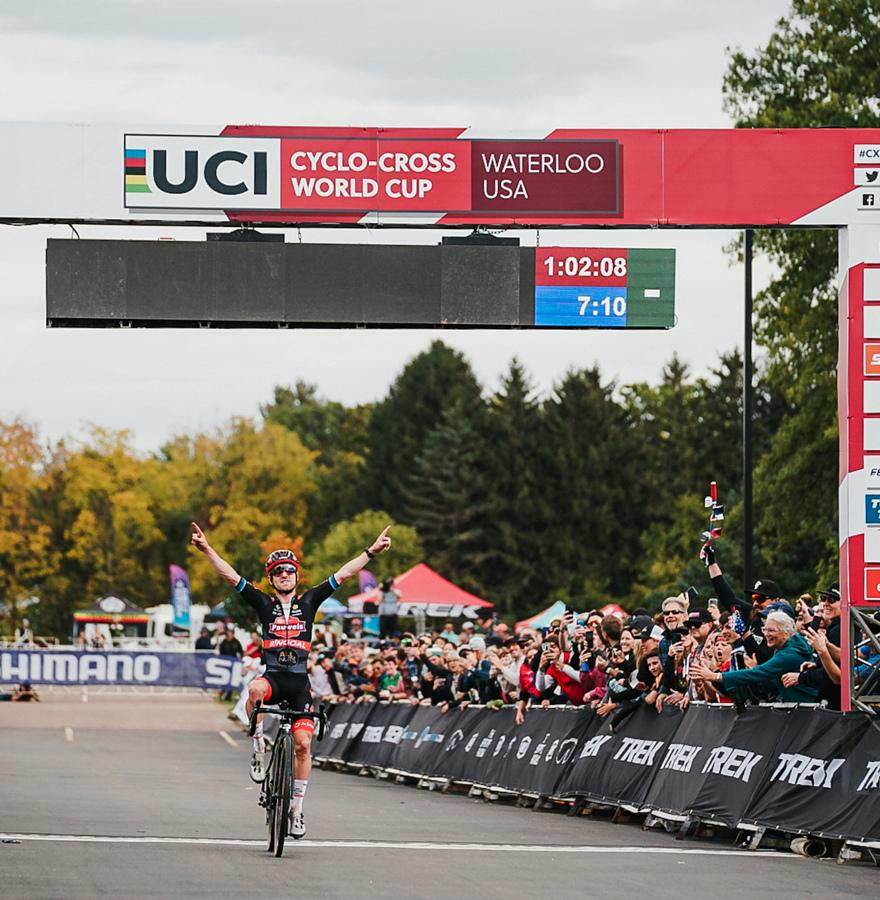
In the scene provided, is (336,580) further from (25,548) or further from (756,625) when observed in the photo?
(25,548)

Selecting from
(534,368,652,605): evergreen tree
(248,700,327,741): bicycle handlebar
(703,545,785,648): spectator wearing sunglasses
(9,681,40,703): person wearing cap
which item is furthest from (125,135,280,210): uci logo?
(534,368,652,605): evergreen tree

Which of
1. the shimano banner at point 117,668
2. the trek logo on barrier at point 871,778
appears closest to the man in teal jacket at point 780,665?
the trek logo on barrier at point 871,778

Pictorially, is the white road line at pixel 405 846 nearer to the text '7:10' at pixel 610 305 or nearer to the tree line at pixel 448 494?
the text '7:10' at pixel 610 305

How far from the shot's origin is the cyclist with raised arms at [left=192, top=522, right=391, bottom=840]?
42.5 feet

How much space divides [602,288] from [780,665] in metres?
4.30

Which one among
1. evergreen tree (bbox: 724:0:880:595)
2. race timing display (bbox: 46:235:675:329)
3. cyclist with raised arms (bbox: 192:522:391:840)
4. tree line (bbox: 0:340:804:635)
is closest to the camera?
cyclist with raised arms (bbox: 192:522:391:840)

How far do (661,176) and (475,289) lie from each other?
6.56ft

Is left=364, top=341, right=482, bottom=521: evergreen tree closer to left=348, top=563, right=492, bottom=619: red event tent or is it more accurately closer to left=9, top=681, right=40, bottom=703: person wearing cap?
left=9, top=681, right=40, bottom=703: person wearing cap

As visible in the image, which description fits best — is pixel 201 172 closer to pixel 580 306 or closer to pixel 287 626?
pixel 580 306

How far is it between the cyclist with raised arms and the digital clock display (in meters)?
4.58

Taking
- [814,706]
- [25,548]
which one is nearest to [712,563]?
[814,706]

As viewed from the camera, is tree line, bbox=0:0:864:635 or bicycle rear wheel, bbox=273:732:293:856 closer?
bicycle rear wheel, bbox=273:732:293:856

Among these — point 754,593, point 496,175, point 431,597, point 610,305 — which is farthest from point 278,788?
point 431,597

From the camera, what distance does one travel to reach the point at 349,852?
13.1 meters
